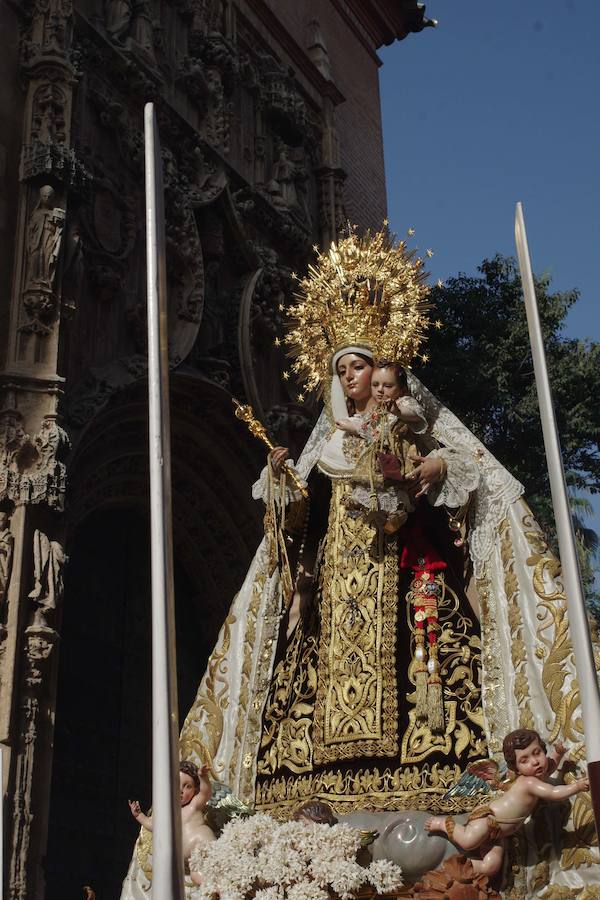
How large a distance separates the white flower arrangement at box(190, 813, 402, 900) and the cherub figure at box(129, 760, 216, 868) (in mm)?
228

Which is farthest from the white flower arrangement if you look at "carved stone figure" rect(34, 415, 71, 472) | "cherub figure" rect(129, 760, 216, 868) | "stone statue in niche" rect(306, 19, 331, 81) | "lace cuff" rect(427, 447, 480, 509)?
"stone statue in niche" rect(306, 19, 331, 81)

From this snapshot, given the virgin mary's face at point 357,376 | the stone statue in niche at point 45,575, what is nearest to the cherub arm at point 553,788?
the virgin mary's face at point 357,376

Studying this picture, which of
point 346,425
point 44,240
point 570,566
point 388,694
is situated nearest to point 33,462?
point 44,240

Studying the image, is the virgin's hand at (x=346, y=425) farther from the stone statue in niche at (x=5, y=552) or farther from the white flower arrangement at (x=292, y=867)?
the stone statue in niche at (x=5, y=552)

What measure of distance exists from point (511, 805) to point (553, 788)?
0.21 metres

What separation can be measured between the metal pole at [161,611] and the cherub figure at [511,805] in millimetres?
1774

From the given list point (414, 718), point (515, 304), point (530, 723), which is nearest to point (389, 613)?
point (414, 718)

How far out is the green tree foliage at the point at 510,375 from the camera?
544 inches

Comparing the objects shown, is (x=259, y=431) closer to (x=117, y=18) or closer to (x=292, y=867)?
(x=292, y=867)

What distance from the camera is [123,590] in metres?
10.7

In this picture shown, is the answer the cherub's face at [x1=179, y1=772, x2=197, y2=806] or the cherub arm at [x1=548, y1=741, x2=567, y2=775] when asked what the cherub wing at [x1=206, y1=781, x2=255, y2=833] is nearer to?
the cherub's face at [x1=179, y1=772, x2=197, y2=806]

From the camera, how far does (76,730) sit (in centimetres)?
968

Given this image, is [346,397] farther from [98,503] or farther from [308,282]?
[98,503]

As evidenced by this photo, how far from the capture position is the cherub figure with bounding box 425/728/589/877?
16.6 feet
